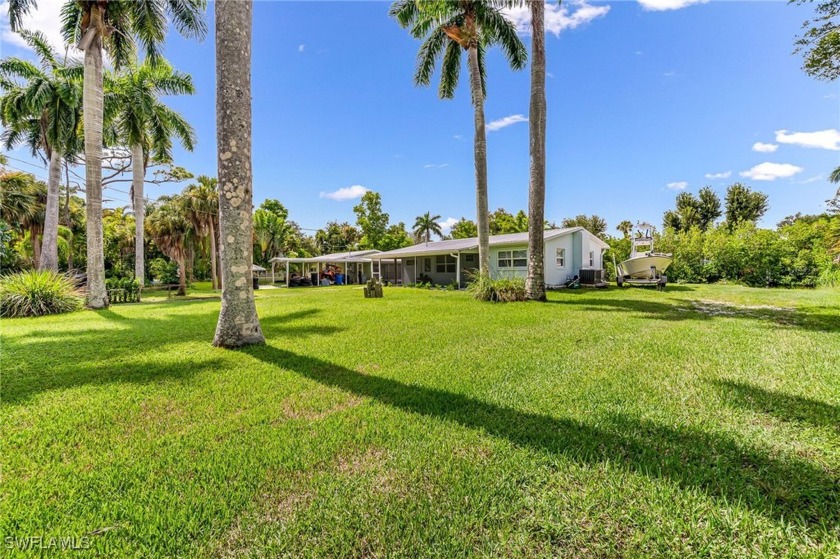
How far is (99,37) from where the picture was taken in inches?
441

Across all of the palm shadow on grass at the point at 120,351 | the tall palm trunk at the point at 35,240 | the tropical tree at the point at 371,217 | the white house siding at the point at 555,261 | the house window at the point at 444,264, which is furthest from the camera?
the tropical tree at the point at 371,217

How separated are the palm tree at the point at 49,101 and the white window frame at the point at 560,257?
24.8 metres

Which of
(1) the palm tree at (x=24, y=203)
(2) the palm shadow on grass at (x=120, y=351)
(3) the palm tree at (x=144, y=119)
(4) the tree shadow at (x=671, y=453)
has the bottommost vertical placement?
(4) the tree shadow at (x=671, y=453)

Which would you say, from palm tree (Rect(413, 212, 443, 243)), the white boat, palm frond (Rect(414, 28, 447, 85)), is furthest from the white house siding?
palm tree (Rect(413, 212, 443, 243))

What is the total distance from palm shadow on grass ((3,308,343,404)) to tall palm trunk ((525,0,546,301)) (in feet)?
26.0

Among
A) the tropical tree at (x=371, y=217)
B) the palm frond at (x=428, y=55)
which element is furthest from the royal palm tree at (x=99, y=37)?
the tropical tree at (x=371, y=217)

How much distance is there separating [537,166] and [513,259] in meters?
8.02

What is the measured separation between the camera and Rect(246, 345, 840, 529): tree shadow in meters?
1.99

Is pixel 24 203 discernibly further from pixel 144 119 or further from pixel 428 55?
pixel 428 55

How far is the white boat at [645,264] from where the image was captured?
59.0ft

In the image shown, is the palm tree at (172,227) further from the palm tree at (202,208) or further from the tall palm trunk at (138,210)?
the tall palm trunk at (138,210)

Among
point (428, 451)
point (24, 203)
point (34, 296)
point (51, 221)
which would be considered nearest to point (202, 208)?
point (51, 221)
